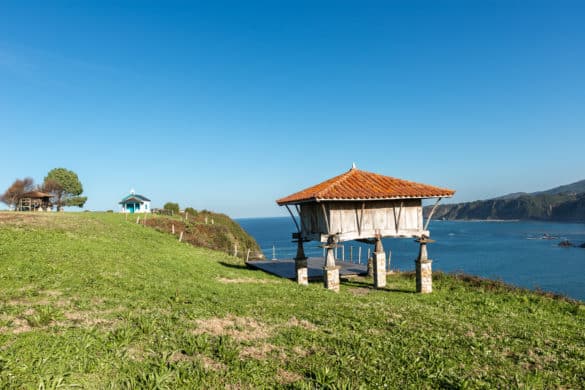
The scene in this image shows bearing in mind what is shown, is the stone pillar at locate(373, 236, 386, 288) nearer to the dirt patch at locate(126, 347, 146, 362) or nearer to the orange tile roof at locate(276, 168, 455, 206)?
the orange tile roof at locate(276, 168, 455, 206)

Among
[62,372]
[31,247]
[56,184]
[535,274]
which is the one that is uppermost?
[56,184]

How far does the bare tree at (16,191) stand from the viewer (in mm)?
75350

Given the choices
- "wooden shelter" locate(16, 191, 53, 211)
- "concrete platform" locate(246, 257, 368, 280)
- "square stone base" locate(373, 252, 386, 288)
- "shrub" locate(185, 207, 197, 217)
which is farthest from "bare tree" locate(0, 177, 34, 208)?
"square stone base" locate(373, 252, 386, 288)

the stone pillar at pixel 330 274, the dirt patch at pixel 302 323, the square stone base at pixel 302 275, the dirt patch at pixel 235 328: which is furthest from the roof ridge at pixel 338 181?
the dirt patch at pixel 235 328

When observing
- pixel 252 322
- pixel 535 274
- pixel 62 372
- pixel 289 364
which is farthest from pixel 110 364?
pixel 535 274

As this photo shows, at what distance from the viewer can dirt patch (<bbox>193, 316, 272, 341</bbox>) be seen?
33.1 feet

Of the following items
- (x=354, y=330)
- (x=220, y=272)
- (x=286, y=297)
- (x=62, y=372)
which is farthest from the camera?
(x=220, y=272)

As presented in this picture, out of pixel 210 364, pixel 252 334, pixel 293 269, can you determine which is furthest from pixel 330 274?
pixel 210 364

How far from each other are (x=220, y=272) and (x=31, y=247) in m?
10.0

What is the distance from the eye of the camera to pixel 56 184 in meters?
90.9

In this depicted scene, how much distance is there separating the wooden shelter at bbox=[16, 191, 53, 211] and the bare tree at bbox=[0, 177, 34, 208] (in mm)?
4060

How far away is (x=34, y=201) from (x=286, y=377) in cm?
7778

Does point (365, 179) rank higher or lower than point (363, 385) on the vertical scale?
higher

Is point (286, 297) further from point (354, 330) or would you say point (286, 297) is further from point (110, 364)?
point (110, 364)
